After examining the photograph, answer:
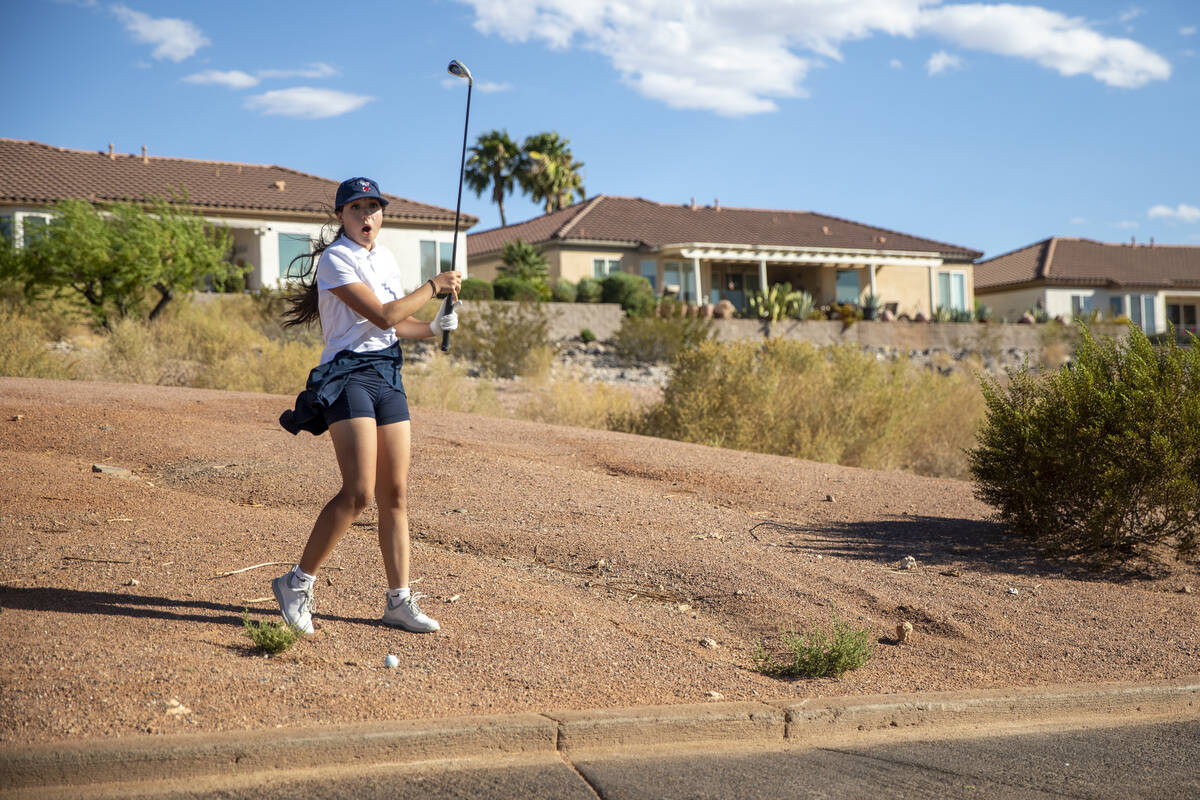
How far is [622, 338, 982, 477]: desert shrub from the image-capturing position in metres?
13.9

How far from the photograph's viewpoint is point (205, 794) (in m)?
3.88

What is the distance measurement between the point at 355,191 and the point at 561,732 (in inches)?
99.6

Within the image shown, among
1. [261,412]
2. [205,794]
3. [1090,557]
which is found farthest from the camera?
[261,412]

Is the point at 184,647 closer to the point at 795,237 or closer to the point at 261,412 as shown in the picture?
the point at 261,412

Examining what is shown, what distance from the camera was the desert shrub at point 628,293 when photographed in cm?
3052

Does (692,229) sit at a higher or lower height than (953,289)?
higher

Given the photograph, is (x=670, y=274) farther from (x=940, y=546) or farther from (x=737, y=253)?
(x=940, y=546)

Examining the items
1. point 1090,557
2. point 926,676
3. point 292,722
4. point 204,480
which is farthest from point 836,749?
point 204,480

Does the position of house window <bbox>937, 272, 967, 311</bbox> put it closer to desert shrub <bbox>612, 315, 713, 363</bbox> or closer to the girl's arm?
desert shrub <bbox>612, 315, 713, 363</bbox>

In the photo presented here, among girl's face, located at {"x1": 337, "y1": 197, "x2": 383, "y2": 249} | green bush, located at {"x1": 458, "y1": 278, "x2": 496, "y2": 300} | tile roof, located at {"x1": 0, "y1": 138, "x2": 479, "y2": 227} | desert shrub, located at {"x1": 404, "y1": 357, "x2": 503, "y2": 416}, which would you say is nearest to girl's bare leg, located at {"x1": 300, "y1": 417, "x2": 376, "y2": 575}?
girl's face, located at {"x1": 337, "y1": 197, "x2": 383, "y2": 249}

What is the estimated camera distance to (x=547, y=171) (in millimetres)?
58594

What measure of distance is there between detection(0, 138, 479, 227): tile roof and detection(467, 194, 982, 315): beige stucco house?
16.1 ft

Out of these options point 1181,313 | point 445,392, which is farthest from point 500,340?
point 1181,313

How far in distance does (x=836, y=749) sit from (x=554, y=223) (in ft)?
128
